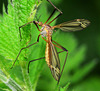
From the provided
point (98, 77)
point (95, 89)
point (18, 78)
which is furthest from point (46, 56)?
point (98, 77)

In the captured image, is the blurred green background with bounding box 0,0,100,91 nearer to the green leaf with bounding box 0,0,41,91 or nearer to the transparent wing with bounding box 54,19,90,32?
the transparent wing with bounding box 54,19,90,32

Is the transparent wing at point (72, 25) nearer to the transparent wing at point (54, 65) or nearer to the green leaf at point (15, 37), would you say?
the transparent wing at point (54, 65)

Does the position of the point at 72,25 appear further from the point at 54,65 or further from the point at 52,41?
the point at 54,65

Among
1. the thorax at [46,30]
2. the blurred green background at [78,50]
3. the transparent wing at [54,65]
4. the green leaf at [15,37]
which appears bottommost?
the blurred green background at [78,50]

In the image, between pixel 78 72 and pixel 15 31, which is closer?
pixel 15 31

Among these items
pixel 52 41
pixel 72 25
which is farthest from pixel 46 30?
pixel 72 25

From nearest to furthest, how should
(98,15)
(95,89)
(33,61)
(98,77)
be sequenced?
(33,61) → (95,89) → (98,77) → (98,15)

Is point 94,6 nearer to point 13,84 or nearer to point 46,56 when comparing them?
point 46,56

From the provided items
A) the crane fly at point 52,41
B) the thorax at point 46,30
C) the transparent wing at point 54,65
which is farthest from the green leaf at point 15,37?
the thorax at point 46,30

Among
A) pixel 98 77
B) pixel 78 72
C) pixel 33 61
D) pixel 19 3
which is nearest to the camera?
pixel 19 3
